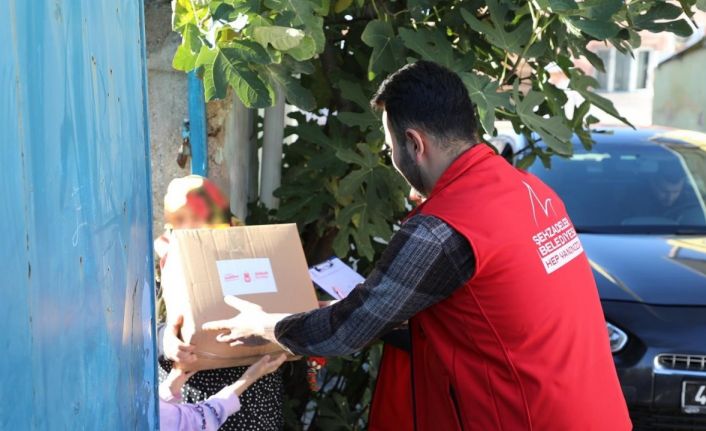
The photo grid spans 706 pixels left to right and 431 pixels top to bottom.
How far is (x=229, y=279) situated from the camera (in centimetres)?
280

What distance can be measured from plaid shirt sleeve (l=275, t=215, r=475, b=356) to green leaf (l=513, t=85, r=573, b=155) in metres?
1.33

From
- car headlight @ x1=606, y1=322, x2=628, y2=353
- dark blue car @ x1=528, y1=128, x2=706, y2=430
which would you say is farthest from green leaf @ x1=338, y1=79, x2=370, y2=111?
car headlight @ x1=606, y1=322, x2=628, y2=353

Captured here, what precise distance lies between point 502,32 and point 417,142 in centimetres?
123

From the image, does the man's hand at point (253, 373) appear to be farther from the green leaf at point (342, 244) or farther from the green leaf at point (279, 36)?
the green leaf at point (342, 244)

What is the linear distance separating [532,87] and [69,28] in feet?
9.98

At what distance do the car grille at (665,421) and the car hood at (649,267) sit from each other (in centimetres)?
52

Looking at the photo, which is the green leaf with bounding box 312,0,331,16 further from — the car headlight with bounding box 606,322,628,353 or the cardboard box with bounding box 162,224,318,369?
the car headlight with bounding box 606,322,628,353

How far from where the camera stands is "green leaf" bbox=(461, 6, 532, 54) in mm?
3506

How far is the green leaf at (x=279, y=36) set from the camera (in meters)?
3.18

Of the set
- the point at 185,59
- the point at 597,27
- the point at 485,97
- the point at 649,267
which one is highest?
the point at 597,27

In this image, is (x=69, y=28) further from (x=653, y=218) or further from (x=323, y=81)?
(x=653, y=218)

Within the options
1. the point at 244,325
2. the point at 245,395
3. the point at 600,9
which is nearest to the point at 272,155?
the point at 245,395

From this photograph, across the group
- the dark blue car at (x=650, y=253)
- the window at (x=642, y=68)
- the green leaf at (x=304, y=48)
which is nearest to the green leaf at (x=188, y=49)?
the green leaf at (x=304, y=48)

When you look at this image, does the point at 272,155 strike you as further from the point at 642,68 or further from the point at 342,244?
the point at 642,68
